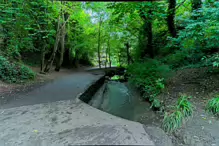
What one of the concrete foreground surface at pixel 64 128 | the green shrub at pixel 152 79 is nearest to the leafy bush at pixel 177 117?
the concrete foreground surface at pixel 64 128

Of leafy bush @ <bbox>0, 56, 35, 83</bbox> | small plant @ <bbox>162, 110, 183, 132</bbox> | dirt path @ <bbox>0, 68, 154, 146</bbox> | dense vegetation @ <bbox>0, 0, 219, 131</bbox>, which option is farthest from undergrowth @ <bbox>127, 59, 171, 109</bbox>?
leafy bush @ <bbox>0, 56, 35, 83</bbox>

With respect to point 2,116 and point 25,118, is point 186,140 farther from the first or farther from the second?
point 2,116

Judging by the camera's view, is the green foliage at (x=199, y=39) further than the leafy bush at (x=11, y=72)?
No

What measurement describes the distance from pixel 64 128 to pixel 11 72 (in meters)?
4.92

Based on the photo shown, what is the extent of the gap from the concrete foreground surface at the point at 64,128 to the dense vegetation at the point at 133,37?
1313mm

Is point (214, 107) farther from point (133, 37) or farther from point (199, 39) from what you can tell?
point (133, 37)

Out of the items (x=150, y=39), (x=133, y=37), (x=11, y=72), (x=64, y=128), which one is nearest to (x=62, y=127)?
(x=64, y=128)

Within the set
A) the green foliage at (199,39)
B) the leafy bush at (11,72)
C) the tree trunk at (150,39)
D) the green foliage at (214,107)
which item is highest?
the tree trunk at (150,39)

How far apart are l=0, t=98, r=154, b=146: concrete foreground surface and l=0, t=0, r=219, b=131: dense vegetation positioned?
4.31ft

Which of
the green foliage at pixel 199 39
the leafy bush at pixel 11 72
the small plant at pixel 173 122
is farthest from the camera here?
the leafy bush at pixel 11 72

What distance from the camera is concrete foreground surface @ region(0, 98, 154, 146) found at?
2160 millimetres

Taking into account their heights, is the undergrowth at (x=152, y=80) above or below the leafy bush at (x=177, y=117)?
above

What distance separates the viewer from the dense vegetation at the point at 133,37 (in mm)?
4012

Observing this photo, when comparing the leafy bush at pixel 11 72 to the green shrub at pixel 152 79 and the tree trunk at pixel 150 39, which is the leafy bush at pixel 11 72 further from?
the tree trunk at pixel 150 39
